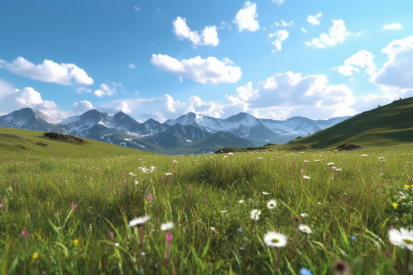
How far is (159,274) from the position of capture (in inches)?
60.8

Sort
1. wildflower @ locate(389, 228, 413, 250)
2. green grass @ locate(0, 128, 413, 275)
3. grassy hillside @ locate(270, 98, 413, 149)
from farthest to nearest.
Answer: grassy hillside @ locate(270, 98, 413, 149) < green grass @ locate(0, 128, 413, 275) < wildflower @ locate(389, 228, 413, 250)

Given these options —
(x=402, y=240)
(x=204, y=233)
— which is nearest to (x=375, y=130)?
(x=204, y=233)

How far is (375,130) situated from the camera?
95.0m

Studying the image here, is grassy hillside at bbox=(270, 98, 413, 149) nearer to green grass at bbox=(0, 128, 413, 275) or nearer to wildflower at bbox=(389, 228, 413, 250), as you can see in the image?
green grass at bbox=(0, 128, 413, 275)

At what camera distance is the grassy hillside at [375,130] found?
78.9 metres

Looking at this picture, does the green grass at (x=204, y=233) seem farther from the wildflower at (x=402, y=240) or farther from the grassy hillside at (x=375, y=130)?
the grassy hillside at (x=375, y=130)

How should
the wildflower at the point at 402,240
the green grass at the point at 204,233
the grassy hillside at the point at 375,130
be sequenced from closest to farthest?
the wildflower at the point at 402,240 < the green grass at the point at 204,233 < the grassy hillside at the point at 375,130

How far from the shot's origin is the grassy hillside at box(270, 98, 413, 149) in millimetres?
78894

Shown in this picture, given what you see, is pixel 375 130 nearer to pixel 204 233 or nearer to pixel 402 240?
pixel 204 233

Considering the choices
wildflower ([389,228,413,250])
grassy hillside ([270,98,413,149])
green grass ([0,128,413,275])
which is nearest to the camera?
wildflower ([389,228,413,250])

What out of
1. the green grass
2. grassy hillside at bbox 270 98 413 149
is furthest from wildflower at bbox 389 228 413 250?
grassy hillside at bbox 270 98 413 149

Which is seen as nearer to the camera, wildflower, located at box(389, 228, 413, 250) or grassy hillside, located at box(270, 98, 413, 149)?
wildflower, located at box(389, 228, 413, 250)

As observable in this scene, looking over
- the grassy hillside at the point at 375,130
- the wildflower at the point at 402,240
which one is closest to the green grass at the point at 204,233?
the wildflower at the point at 402,240

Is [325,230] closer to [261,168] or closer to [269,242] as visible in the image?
Result: [269,242]
